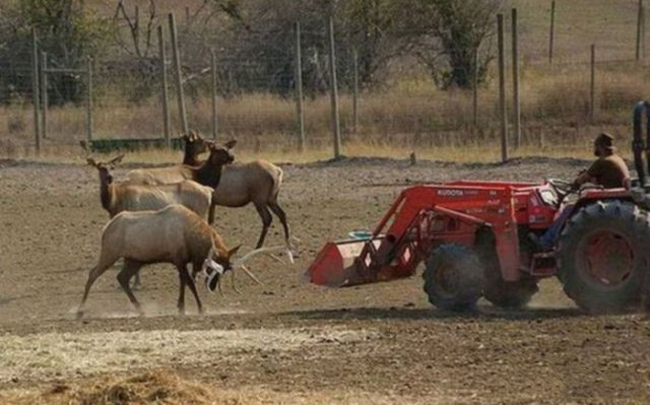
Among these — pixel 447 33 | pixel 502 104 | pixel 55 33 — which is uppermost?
pixel 55 33

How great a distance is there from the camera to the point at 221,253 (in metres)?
18.4

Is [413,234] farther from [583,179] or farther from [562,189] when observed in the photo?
[583,179]

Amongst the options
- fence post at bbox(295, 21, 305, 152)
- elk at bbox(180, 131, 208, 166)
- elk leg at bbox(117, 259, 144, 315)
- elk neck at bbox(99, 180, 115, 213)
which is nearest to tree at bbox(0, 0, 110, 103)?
fence post at bbox(295, 21, 305, 152)

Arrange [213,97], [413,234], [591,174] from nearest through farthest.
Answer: [591,174]
[413,234]
[213,97]

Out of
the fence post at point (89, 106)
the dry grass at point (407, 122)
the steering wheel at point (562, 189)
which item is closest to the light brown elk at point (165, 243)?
the steering wheel at point (562, 189)

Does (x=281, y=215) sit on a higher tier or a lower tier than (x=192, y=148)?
lower

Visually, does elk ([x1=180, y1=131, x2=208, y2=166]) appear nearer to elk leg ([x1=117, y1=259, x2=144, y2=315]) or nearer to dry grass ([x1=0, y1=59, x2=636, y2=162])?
elk leg ([x1=117, y1=259, x2=144, y2=315])

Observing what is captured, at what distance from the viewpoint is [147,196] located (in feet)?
69.6

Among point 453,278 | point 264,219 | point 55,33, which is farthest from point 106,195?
point 55,33

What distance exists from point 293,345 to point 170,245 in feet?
14.7

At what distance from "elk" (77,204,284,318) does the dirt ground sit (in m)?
0.39

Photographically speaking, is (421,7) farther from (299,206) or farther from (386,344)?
(386,344)

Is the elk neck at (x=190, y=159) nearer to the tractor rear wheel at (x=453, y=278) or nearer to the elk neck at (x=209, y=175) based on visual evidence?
the elk neck at (x=209, y=175)

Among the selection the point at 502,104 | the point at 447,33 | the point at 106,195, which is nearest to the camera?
the point at 106,195
